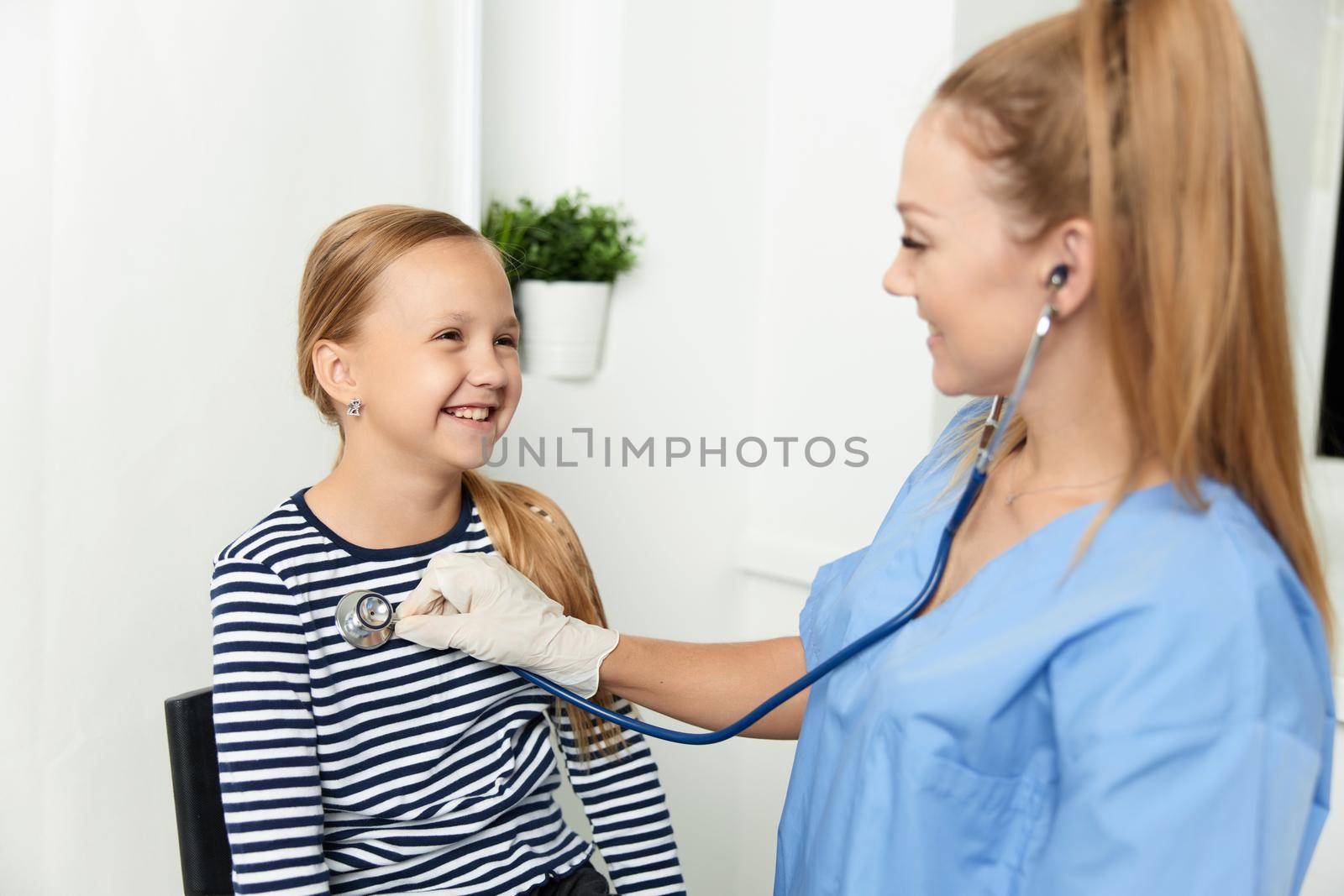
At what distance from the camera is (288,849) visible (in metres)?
1.01

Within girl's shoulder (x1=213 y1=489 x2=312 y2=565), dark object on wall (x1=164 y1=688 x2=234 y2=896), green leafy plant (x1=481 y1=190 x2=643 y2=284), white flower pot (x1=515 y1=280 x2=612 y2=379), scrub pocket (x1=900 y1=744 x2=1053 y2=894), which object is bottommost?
dark object on wall (x1=164 y1=688 x2=234 y2=896)

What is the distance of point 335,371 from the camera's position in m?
1.18

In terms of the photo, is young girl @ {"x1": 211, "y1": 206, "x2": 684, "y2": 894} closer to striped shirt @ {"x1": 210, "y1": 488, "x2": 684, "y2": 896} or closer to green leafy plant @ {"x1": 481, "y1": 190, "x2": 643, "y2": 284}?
striped shirt @ {"x1": 210, "y1": 488, "x2": 684, "y2": 896}

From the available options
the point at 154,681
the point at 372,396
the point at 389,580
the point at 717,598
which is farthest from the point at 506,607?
the point at 717,598

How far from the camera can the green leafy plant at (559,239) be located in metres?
1.73

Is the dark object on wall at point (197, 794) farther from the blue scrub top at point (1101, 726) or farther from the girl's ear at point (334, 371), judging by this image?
the blue scrub top at point (1101, 726)

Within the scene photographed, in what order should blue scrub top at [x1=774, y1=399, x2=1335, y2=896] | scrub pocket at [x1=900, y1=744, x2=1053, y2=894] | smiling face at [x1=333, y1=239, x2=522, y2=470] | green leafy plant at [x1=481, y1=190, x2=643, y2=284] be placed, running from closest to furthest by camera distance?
blue scrub top at [x1=774, y1=399, x2=1335, y2=896]
scrub pocket at [x1=900, y1=744, x2=1053, y2=894]
smiling face at [x1=333, y1=239, x2=522, y2=470]
green leafy plant at [x1=481, y1=190, x2=643, y2=284]

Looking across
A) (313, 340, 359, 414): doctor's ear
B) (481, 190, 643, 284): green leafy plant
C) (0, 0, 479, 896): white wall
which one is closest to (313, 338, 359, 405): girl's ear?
(313, 340, 359, 414): doctor's ear

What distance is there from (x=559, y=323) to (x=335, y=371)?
630 millimetres

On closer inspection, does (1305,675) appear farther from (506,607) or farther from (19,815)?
(19,815)

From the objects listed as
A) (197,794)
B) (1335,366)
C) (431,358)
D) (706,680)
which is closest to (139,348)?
(431,358)

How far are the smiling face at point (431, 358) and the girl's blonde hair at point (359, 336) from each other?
0.8 inches

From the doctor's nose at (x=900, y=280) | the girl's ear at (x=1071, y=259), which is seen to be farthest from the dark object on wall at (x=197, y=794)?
the girl's ear at (x=1071, y=259)

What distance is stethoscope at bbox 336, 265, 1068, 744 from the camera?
2.68ft
